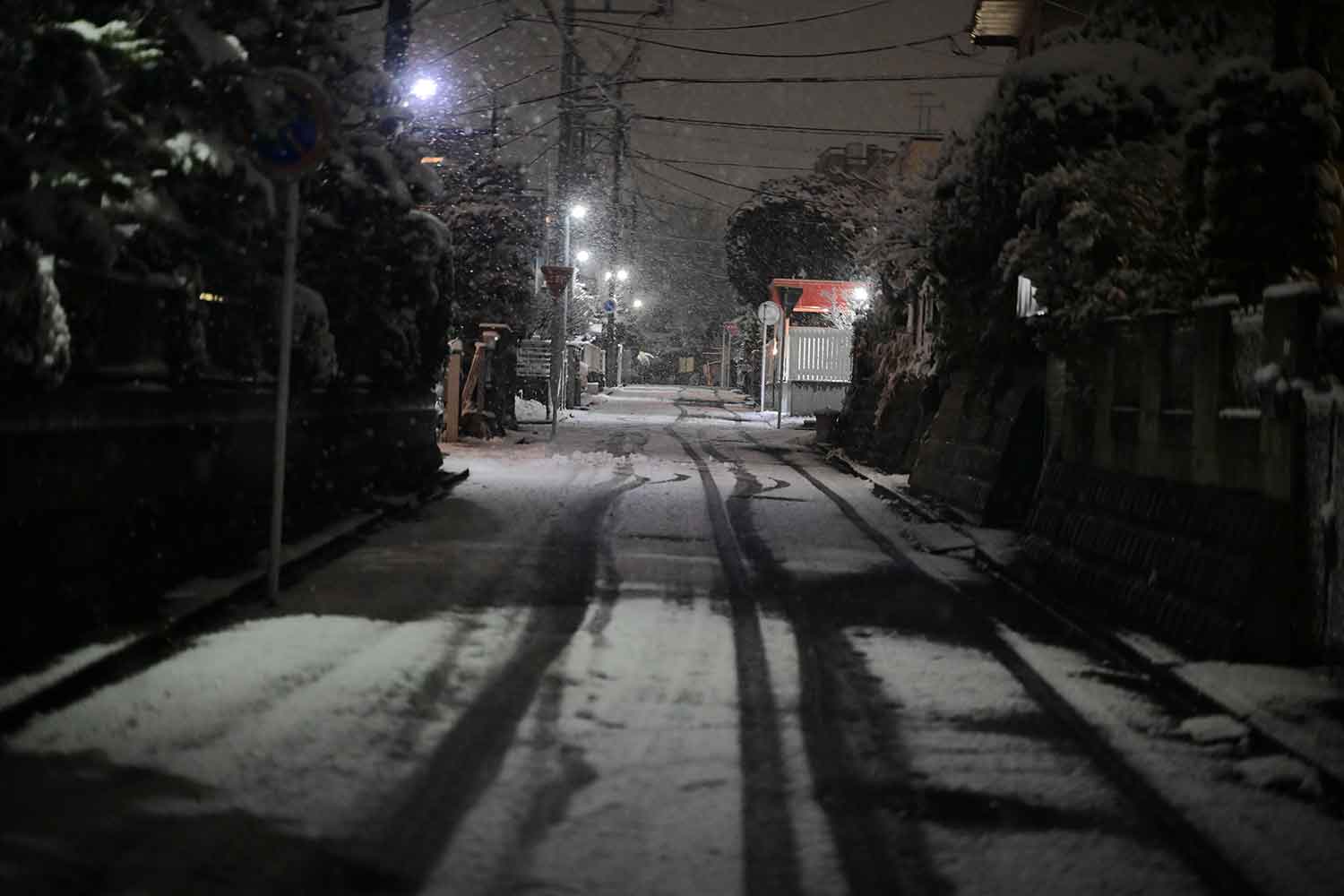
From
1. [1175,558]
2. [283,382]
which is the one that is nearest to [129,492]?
[283,382]

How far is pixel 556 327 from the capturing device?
41219 mm

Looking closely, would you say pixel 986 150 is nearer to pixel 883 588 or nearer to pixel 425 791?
pixel 883 588

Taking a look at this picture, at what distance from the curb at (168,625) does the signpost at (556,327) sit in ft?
65.4

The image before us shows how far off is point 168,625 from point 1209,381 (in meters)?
7.02

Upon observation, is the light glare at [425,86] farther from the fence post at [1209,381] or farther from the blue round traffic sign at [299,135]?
the fence post at [1209,381]

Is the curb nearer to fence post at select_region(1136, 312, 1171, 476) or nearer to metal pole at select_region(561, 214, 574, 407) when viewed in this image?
fence post at select_region(1136, 312, 1171, 476)

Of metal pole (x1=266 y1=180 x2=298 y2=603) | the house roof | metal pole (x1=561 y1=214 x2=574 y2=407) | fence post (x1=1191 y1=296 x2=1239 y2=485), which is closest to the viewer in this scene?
fence post (x1=1191 y1=296 x2=1239 y2=485)

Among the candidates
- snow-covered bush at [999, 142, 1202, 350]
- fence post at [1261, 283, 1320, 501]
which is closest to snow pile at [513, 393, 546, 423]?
snow-covered bush at [999, 142, 1202, 350]

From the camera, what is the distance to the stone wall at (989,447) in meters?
15.7

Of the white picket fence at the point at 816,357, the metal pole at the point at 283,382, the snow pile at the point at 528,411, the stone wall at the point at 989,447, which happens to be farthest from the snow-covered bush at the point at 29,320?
the white picket fence at the point at 816,357

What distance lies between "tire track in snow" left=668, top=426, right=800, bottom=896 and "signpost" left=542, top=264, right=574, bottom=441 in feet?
78.1

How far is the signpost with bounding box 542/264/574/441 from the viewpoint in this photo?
110ft

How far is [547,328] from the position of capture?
153 feet

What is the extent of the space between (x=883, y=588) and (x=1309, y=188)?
458 centimetres
